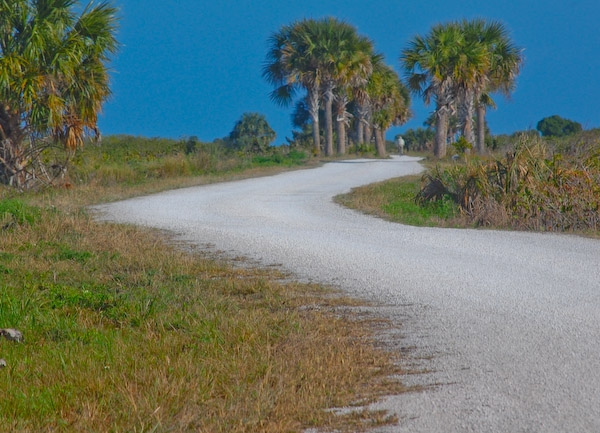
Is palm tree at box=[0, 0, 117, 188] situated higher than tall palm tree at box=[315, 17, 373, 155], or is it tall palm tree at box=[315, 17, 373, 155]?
tall palm tree at box=[315, 17, 373, 155]

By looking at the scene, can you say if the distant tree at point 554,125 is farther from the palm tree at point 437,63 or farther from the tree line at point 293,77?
the palm tree at point 437,63

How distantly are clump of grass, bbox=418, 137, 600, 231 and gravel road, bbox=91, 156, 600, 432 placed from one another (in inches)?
47.8

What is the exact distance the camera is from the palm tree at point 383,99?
147 ft

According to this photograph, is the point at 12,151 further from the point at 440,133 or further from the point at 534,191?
the point at 440,133

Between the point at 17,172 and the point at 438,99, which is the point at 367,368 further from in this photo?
the point at 438,99

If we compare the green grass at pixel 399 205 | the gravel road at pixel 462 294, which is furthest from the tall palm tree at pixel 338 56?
the gravel road at pixel 462 294

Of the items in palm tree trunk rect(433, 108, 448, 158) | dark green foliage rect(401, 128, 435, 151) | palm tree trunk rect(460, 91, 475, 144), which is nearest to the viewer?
palm tree trunk rect(433, 108, 448, 158)

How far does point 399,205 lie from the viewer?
1462cm

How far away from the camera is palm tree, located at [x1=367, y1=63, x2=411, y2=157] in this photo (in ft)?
147

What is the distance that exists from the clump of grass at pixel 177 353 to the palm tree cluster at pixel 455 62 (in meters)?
29.4

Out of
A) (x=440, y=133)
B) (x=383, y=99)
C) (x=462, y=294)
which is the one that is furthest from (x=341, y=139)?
(x=462, y=294)

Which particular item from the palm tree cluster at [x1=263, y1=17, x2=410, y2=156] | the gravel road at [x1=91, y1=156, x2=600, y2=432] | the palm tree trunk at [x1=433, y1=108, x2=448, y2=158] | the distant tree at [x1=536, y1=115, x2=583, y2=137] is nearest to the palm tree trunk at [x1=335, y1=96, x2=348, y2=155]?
the palm tree cluster at [x1=263, y1=17, x2=410, y2=156]

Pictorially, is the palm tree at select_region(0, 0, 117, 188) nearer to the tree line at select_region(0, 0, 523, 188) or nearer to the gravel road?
the tree line at select_region(0, 0, 523, 188)

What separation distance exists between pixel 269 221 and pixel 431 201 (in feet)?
14.4
